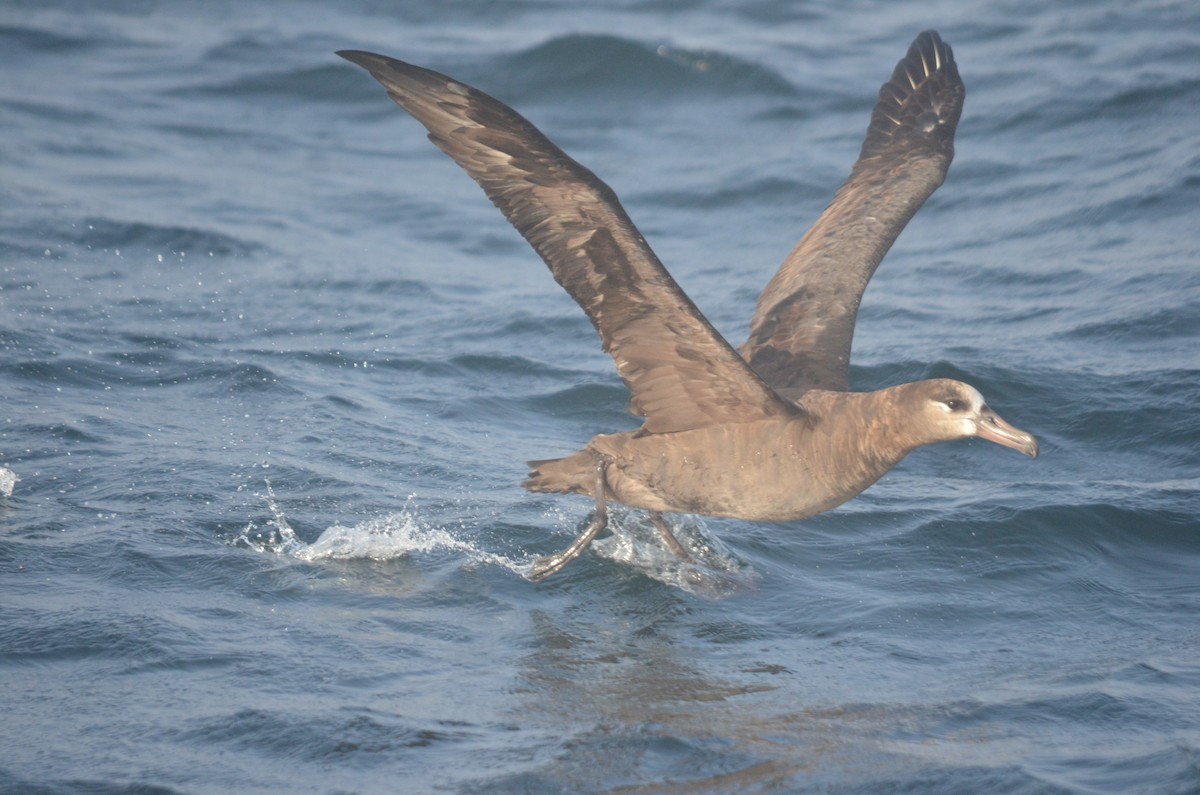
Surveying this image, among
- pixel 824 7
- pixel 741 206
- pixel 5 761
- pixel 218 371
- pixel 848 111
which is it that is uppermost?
pixel 824 7

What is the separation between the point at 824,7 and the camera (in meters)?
20.6

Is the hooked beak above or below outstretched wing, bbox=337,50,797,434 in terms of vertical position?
below

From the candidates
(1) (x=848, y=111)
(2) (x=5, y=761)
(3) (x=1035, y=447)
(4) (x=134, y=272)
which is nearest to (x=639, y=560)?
(3) (x=1035, y=447)

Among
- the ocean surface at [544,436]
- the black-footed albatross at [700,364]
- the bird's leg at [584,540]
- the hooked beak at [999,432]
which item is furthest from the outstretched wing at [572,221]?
the ocean surface at [544,436]

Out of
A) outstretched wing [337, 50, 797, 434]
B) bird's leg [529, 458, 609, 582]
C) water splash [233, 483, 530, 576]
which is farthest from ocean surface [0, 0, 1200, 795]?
outstretched wing [337, 50, 797, 434]

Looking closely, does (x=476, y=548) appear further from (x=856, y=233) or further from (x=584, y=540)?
(x=856, y=233)

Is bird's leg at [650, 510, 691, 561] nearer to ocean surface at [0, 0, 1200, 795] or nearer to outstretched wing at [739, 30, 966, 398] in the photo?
ocean surface at [0, 0, 1200, 795]

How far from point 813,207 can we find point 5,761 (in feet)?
34.4

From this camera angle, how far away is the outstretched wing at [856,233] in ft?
25.4

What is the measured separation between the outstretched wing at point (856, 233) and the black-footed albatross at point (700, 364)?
13 millimetres

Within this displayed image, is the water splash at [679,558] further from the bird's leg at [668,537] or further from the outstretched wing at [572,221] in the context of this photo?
the outstretched wing at [572,221]

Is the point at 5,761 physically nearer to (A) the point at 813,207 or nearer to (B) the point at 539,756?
(B) the point at 539,756

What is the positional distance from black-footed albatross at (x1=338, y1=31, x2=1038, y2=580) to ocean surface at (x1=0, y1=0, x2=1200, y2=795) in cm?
56

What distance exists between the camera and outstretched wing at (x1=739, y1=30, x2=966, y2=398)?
7.74 meters
